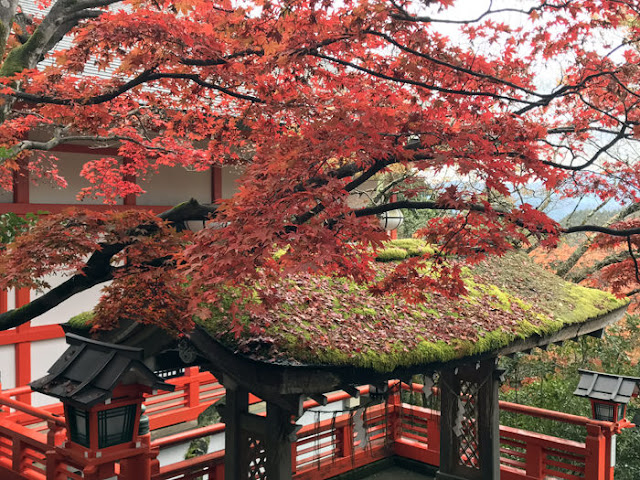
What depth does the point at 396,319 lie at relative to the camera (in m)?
6.95

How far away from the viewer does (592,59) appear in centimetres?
553

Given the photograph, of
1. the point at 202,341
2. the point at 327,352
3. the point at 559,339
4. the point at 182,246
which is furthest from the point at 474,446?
the point at 182,246

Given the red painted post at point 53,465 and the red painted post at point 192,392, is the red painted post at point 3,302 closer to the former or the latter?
the red painted post at point 192,392

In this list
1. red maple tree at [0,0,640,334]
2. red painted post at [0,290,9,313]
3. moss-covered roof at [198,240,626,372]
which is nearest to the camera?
red maple tree at [0,0,640,334]

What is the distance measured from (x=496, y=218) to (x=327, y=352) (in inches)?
80.0

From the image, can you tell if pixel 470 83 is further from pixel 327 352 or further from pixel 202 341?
pixel 202 341

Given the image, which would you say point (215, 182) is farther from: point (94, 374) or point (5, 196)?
point (94, 374)

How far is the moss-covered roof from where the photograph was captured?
18.8ft

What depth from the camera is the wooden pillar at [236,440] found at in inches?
269

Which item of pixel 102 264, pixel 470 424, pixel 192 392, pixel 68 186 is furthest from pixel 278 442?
pixel 68 186

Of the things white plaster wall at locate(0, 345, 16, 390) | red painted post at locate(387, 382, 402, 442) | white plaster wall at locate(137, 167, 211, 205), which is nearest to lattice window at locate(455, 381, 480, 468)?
red painted post at locate(387, 382, 402, 442)

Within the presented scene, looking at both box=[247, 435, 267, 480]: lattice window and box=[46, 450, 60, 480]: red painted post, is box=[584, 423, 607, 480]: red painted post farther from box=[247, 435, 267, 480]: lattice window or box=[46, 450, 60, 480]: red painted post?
box=[46, 450, 60, 480]: red painted post

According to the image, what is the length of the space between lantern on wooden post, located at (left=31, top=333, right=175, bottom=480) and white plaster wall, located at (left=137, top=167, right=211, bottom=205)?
6.06 m

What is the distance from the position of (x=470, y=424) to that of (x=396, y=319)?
3283 millimetres
